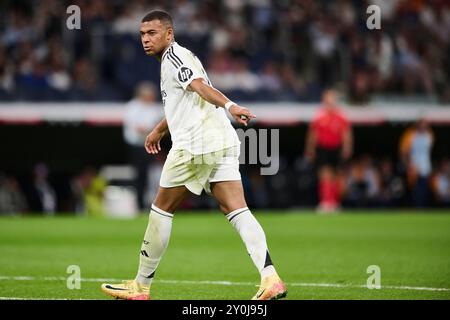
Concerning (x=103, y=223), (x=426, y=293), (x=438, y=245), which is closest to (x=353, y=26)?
(x=103, y=223)

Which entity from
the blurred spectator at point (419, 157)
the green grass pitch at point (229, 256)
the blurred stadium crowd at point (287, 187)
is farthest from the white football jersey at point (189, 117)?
the blurred spectator at point (419, 157)

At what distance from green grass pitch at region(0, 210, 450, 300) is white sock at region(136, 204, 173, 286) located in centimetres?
35

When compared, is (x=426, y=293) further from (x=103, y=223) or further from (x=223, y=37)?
(x=223, y=37)

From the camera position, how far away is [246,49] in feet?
84.2

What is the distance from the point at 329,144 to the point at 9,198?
7387 mm

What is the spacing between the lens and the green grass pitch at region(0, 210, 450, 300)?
9.09 m

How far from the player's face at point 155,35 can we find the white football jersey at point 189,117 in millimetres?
89

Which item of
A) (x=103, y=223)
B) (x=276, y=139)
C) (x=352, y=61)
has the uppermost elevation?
(x=352, y=61)

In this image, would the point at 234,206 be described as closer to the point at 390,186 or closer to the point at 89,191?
the point at 89,191

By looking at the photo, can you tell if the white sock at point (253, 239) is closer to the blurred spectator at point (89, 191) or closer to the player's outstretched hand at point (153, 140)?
the player's outstretched hand at point (153, 140)

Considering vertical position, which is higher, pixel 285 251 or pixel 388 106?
pixel 388 106

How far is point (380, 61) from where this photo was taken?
26.2 meters

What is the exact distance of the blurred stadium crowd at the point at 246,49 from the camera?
76.5 ft
